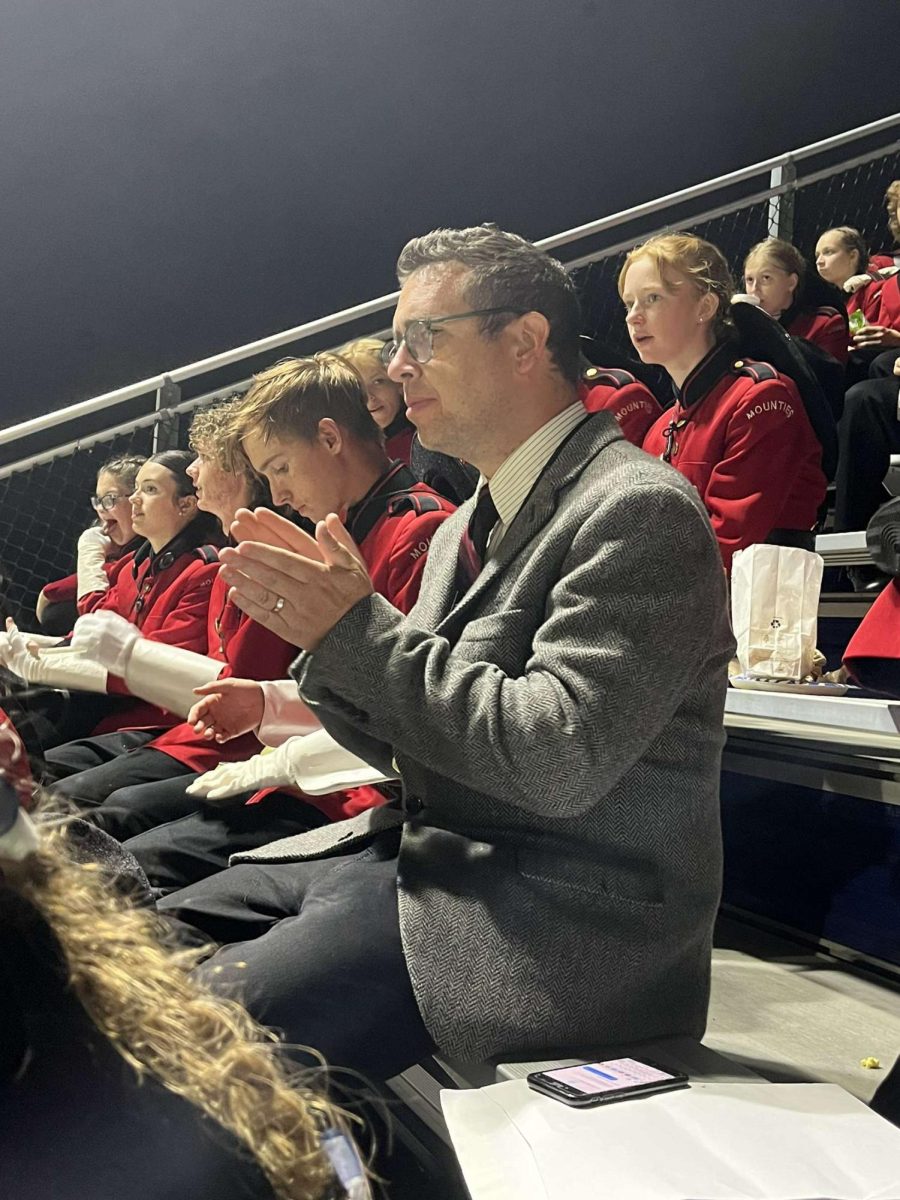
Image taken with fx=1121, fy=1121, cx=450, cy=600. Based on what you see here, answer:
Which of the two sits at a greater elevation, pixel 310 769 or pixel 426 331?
pixel 426 331

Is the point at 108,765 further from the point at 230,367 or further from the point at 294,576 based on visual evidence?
the point at 230,367

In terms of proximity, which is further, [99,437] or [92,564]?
[99,437]

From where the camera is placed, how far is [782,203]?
2965 millimetres

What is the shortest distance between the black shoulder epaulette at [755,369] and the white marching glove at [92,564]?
49.3 inches

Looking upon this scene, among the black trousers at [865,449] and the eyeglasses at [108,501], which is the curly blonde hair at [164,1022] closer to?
the black trousers at [865,449]

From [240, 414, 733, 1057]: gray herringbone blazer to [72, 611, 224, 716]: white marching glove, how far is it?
31.6 inches

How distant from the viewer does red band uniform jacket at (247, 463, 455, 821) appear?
3.68 ft

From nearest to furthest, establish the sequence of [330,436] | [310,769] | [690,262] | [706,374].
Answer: [310,769]
[330,436]
[690,262]
[706,374]

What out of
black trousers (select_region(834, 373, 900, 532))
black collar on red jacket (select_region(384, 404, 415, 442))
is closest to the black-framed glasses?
black collar on red jacket (select_region(384, 404, 415, 442))

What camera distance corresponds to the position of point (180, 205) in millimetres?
2828

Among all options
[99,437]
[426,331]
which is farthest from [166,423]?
[426,331]

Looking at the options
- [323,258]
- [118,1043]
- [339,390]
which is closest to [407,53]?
[323,258]

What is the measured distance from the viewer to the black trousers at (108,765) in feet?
4.63

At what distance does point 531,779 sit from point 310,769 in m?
0.42
